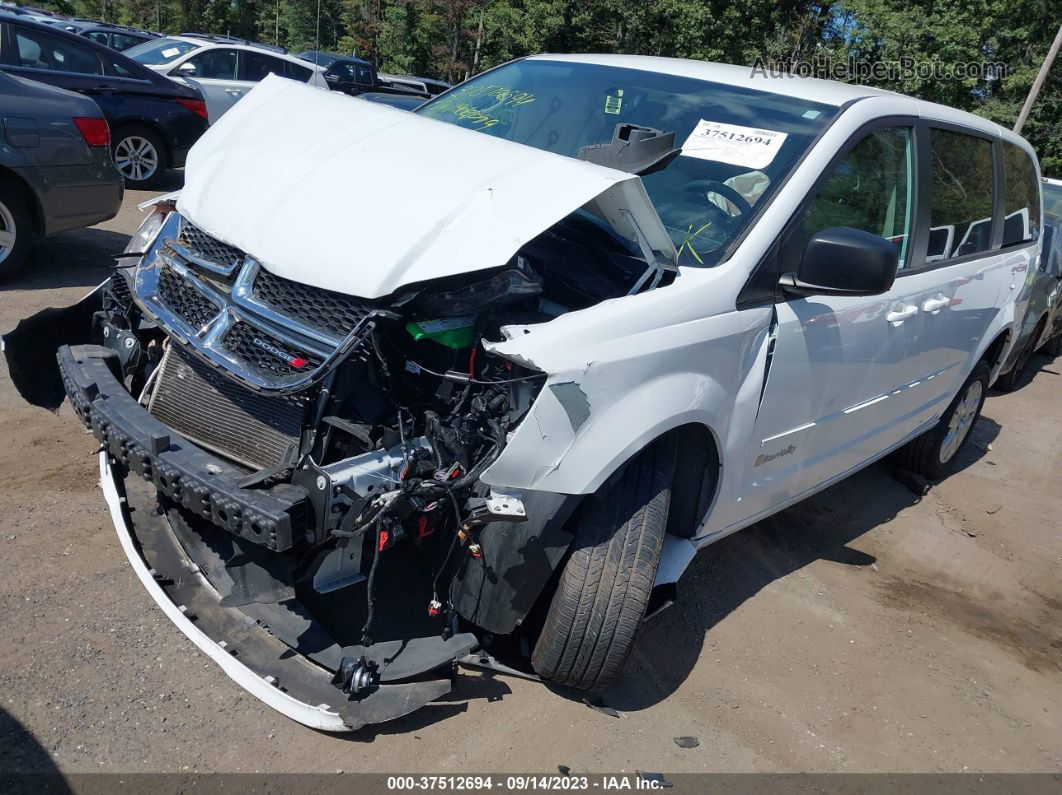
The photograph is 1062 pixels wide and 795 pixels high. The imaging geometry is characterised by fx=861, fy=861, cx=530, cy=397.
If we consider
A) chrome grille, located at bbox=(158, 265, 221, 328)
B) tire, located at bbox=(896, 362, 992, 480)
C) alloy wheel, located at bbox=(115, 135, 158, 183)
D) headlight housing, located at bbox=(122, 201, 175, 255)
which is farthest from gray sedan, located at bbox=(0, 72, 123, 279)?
tire, located at bbox=(896, 362, 992, 480)

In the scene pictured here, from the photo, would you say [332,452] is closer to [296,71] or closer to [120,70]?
[120,70]

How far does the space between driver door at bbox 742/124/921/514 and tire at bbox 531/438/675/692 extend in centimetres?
63

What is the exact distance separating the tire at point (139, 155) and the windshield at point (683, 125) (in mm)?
6930

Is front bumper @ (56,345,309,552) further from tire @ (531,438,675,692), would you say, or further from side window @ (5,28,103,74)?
side window @ (5,28,103,74)

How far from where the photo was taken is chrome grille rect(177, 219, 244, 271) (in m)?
→ 2.90

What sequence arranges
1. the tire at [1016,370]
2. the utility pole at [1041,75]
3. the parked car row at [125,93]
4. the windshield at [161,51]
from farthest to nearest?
the utility pole at [1041,75] < the windshield at [161,51] < the tire at [1016,370] < the parked car row at [125,93]

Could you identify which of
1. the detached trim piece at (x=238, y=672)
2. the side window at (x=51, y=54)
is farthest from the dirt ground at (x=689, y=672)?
the side window at (x=51, y=54)

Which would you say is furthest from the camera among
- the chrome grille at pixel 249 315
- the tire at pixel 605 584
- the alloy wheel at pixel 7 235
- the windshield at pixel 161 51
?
the windshield at pixel 161 51

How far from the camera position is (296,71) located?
1320 cm

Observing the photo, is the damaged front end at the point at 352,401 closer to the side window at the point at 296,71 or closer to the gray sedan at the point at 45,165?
the gray sedan at the point at 45,165

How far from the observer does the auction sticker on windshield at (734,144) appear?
325cm

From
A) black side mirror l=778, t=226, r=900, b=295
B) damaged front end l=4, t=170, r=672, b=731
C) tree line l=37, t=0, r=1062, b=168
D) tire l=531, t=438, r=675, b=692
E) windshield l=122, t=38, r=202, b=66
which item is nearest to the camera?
damaged front end l=4, t=170, r=672, b=731

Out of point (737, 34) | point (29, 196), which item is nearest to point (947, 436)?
point (29, 196)

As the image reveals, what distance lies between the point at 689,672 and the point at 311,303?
197 centimetres
